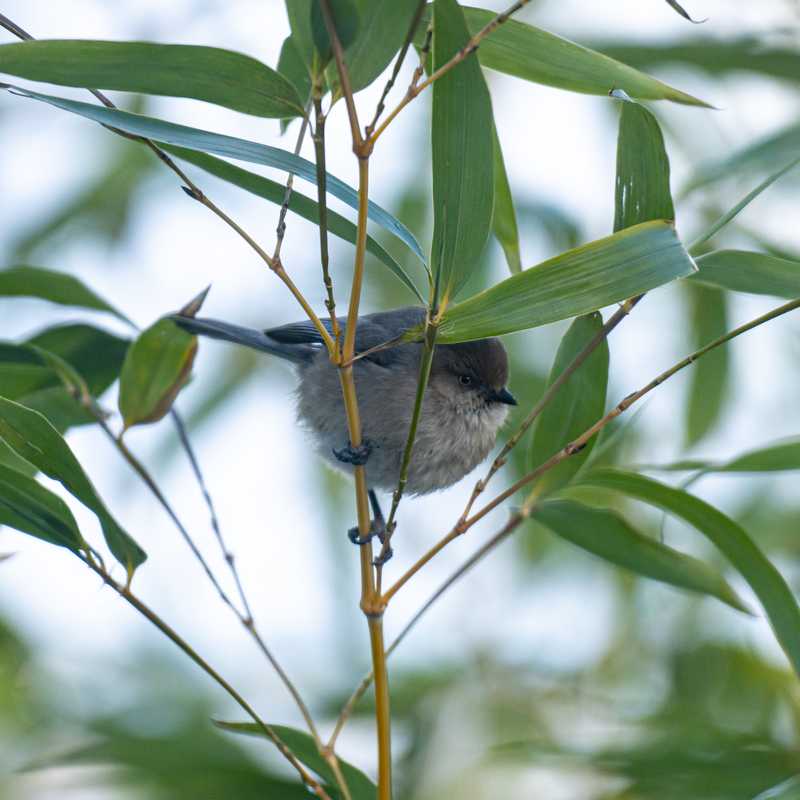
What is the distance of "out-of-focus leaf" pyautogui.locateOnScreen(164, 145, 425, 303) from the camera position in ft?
5.05

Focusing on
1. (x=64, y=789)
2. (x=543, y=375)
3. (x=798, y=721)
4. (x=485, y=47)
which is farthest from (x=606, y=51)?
(x=64, y=789)

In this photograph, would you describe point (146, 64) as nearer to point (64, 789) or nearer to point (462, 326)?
point (462, 326)

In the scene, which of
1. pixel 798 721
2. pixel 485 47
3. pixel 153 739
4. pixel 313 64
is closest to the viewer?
pixel 313 64

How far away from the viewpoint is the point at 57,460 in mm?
1598

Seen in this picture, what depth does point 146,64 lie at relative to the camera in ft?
4.62

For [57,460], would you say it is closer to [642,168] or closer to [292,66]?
[292,66]

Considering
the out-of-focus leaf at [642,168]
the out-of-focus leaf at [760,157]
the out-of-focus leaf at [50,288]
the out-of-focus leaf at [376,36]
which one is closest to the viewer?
the out-of-focus leaf at [376,36]

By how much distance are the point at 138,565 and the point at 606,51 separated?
227cm

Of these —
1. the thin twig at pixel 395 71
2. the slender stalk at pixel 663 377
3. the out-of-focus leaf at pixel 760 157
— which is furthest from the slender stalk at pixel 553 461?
the out-of-focus leaf at pixel 760 157

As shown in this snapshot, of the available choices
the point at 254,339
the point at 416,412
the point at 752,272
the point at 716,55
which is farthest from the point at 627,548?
the point at 716,55

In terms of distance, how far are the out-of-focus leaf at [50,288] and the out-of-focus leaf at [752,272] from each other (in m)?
1.07

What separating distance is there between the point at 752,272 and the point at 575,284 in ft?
1.07

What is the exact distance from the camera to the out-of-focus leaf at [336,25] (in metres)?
1.22

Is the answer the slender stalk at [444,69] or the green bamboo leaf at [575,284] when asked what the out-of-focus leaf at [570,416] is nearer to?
the green bamboo leaf at [575,284]
